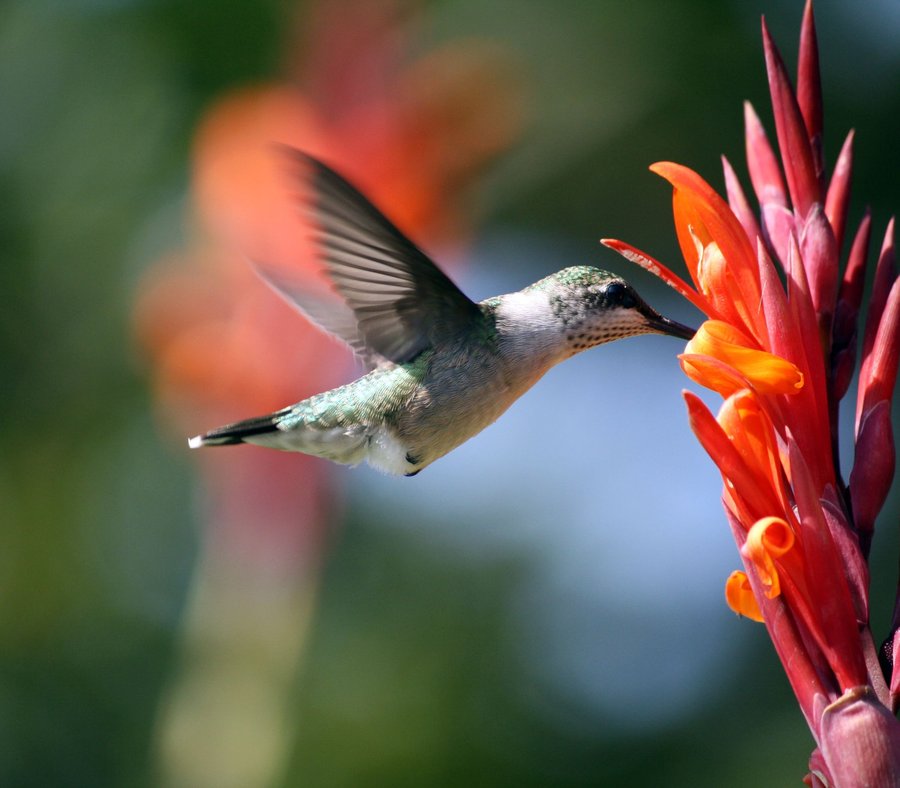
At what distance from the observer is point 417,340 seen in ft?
7.71

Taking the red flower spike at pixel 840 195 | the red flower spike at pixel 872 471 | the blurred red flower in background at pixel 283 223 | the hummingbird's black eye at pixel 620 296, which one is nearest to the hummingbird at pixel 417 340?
the hummingbird's black eye at pixel 620 296

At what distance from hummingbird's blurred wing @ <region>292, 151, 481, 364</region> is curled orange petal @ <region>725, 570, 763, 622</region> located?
86 cm

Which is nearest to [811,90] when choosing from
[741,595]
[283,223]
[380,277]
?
[741,595]

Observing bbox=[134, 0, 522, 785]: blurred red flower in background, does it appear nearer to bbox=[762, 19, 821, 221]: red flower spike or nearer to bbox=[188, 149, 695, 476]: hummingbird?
bbox=[188, 149, 695, 476]: hummingbird

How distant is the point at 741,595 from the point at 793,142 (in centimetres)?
60

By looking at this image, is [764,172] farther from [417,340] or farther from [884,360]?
[417,340]

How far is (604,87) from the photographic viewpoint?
4.59m

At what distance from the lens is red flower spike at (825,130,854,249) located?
5.08 ft

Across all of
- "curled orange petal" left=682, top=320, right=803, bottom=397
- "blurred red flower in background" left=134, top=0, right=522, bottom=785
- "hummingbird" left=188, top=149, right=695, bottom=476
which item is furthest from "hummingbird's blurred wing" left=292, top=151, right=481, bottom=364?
"blurred red flower in background" left=134, top=0, right=522, bottom=785

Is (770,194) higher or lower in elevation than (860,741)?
higher

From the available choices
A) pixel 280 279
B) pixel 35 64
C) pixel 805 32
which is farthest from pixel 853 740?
pixel 35 64

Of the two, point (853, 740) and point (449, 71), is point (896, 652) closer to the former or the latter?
point (853, 740)

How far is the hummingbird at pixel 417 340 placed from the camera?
2.11 metres

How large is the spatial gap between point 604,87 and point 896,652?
3597 mm
